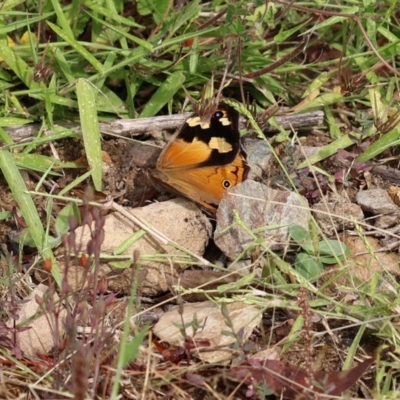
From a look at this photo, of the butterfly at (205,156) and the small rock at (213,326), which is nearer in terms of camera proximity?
the small rock at (213,326)

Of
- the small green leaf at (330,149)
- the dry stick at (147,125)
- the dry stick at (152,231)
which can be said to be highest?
the dry stick at (147,125)

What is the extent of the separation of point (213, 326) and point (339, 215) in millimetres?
837

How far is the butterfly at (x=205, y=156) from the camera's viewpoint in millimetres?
3576

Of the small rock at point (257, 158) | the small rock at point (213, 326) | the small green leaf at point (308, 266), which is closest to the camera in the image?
the small rock at point (213, 326)

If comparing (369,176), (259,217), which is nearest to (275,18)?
(369,176)

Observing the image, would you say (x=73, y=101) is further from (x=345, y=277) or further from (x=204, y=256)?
(x=345, y=277)

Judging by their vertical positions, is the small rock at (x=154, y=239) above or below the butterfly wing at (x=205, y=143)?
below

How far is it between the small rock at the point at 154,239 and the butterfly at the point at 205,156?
122 mm

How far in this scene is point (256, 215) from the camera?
3404mm

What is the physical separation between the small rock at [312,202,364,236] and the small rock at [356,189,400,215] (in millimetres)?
57

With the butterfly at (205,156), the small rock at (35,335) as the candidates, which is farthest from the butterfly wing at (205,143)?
the small rock at (35,335)

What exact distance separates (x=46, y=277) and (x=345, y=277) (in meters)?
A: 1.30

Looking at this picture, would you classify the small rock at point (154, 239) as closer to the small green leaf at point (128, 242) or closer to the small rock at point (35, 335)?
the small green leaf at point (128, 242)

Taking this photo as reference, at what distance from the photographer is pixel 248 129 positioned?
3912mm
